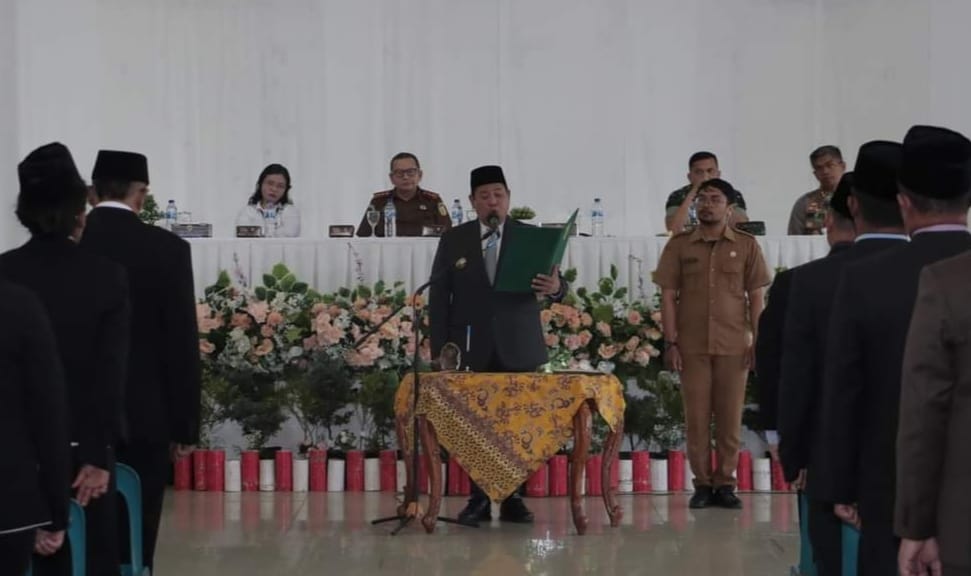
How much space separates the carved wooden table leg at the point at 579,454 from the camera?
20.7ft

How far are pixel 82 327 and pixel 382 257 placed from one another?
184 inches

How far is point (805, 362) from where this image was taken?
3740mm

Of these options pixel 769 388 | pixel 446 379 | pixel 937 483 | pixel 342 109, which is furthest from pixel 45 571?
pixel 342 109

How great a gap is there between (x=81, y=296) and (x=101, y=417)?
0.93 feet

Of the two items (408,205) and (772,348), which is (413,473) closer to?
(772,348)

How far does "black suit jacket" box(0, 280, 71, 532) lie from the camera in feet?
9.79

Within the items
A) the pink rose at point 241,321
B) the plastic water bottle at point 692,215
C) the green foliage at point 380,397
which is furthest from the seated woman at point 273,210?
the plastic water bottle at point 692,215

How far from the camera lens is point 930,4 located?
36.8 feet

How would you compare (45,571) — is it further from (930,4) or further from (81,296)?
(930,4)

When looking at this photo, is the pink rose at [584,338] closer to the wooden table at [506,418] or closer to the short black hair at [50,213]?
the wooden table at [506,418]

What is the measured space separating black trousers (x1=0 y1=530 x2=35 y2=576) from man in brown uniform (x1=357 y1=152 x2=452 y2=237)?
5774 millimetres

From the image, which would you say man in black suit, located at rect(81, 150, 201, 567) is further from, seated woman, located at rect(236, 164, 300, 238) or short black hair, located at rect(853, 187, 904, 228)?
seated woman, located at rect(236, 164, 300, 238)

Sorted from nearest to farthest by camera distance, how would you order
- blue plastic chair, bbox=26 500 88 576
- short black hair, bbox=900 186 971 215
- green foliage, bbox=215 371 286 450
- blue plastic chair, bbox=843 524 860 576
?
short black hair, bbox=900 186 971 215
blue plastic chair, bbox=26 500 88 576
blue plastic chair, bbox=843 524 860 576
green foliage, bbox=215 371 286 450

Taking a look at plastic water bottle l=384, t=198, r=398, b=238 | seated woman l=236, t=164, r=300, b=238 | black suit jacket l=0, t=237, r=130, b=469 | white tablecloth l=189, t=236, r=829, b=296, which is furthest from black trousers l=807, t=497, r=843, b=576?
seated woman l=236, t=164, r=300, b=238
